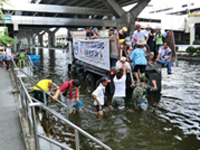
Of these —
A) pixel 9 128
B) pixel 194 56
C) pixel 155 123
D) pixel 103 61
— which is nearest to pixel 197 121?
pixel 155 123

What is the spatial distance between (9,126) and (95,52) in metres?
5.41

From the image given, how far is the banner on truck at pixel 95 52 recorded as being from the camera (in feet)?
26.7

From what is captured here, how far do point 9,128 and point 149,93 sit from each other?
236 inches

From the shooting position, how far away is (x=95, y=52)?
917 centimetres

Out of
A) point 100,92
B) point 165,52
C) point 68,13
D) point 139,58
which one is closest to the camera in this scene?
point 100,92

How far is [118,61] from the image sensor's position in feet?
23.4

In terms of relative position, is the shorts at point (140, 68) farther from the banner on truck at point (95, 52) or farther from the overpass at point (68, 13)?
the overpass at point (68, 13)

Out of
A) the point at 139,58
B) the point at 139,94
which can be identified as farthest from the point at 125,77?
the point at 139,58

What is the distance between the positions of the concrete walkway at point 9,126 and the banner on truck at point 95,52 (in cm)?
365

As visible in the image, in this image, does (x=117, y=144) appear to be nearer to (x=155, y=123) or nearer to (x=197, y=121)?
(x=155, y=123)

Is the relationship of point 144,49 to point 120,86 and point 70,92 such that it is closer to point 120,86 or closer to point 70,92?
point 120,86

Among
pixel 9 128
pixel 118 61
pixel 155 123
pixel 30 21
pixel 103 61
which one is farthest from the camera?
pixel 30 21

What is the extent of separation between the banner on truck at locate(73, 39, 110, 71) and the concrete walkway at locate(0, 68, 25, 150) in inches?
Answer: 144

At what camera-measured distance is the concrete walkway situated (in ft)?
12.2
